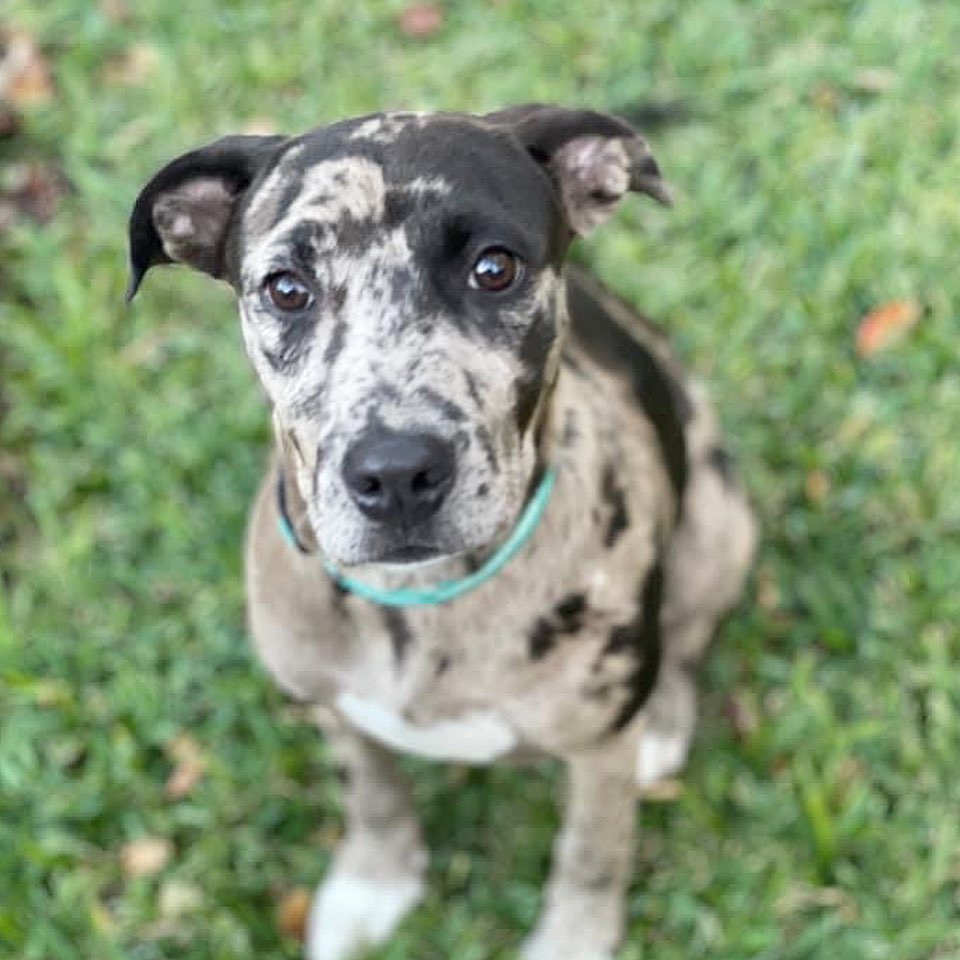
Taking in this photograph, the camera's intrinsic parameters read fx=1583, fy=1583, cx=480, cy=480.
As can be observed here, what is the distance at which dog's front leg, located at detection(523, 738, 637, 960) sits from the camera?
12.6 ft

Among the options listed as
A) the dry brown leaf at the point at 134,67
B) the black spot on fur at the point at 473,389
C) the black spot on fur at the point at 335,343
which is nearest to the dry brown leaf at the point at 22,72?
the dry brown leaf at the point at 134,67

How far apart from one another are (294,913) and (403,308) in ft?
7.12

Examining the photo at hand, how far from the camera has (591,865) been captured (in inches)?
161

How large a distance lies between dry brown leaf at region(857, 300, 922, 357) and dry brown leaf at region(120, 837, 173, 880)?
2.70 m

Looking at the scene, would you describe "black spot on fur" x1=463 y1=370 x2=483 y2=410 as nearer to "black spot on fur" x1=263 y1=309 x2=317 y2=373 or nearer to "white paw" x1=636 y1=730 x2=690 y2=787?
"black spot on fur" x1=263 y1=309 x2=317 y2=373

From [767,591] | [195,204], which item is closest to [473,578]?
[195,204]

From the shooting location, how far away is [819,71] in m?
5.86

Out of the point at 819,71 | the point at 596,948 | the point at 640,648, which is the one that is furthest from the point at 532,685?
the point at 819,71

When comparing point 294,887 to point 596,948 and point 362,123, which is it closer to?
point 596,948

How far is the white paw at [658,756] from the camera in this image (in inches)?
177

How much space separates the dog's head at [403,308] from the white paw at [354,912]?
166 cm

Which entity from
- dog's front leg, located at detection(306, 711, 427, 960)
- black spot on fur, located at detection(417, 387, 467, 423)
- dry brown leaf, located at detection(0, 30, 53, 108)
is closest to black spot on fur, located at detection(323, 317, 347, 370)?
black spot on fur, located at detection(417, 387, 467, 423)

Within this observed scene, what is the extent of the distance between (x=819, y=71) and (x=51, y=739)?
11.8 feet

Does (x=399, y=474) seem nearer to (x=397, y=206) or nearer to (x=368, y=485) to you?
(x=368, y=485)
